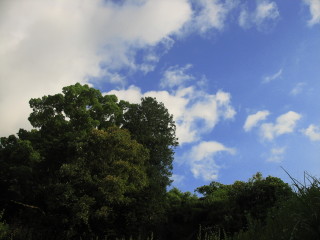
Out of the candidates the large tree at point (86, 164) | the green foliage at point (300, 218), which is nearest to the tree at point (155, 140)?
the large tree at point (86, 164)

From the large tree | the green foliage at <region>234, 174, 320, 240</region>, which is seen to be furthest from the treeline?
the green foliage at <region>234, 174, 320, 240</region>

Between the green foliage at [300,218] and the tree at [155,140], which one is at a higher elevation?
the tree at [155,140]

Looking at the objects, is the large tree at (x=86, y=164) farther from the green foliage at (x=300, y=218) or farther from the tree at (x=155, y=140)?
the green foliage at (x=300, y=218)

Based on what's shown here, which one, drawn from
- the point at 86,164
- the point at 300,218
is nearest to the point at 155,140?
the point at 86,164

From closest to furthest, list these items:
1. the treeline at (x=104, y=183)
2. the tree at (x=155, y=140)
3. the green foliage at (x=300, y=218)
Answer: the green foliage at (x=300, y=218), the treeline at (x=104, y=183), the tree at (x=155, y=140)

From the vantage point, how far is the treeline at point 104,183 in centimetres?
1983

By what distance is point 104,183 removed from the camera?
19531 millimetres

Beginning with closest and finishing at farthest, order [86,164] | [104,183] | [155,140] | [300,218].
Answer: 1. [300,218]
2. [104,183]
3. [86,164]
4. [155,140]

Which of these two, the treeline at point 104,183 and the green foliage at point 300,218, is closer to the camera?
the green foliage at point 300,218

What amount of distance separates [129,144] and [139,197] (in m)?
3.49

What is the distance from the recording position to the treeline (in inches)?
781

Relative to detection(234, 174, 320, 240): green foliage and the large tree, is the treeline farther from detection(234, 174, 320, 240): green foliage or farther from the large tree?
detection(234, 174, 320, 240): green foliage

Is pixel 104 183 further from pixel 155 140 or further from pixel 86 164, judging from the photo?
pixel 155 140

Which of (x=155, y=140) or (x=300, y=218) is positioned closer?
(x=300, y=218)
